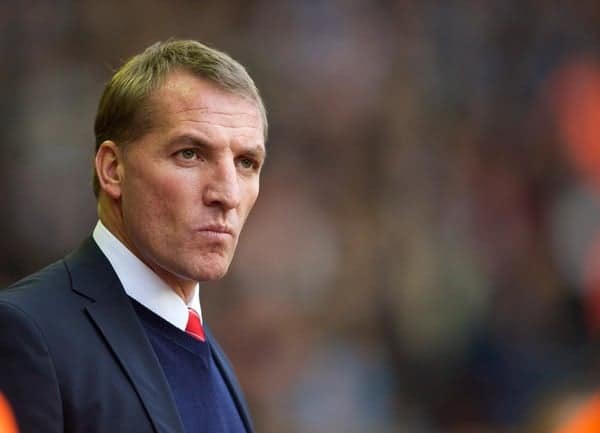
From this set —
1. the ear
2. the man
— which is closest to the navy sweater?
the man

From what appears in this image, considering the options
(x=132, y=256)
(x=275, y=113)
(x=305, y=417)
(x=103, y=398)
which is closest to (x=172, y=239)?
(x=132, y=256)

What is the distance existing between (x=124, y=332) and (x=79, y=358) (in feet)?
0.39

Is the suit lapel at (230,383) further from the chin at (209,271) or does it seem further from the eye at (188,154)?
the eye at (188,154)

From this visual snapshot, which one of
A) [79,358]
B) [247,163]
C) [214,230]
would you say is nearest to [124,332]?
[79,358]

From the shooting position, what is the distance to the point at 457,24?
700 cm

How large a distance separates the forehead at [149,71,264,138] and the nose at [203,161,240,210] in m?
0.08

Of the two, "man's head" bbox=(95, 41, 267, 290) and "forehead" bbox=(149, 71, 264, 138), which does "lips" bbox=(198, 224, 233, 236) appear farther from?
"forehead" bbox=(149, 71, 264, 138)

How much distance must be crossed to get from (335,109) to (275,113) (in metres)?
0.39

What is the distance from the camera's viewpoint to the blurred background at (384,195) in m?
5.90

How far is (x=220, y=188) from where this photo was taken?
199cm

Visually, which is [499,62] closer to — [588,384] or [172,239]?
[588,384]

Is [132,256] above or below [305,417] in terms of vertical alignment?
above

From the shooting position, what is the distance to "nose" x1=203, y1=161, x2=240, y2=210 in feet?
6.52

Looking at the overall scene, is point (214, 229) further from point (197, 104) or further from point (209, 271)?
point (197, 104)
